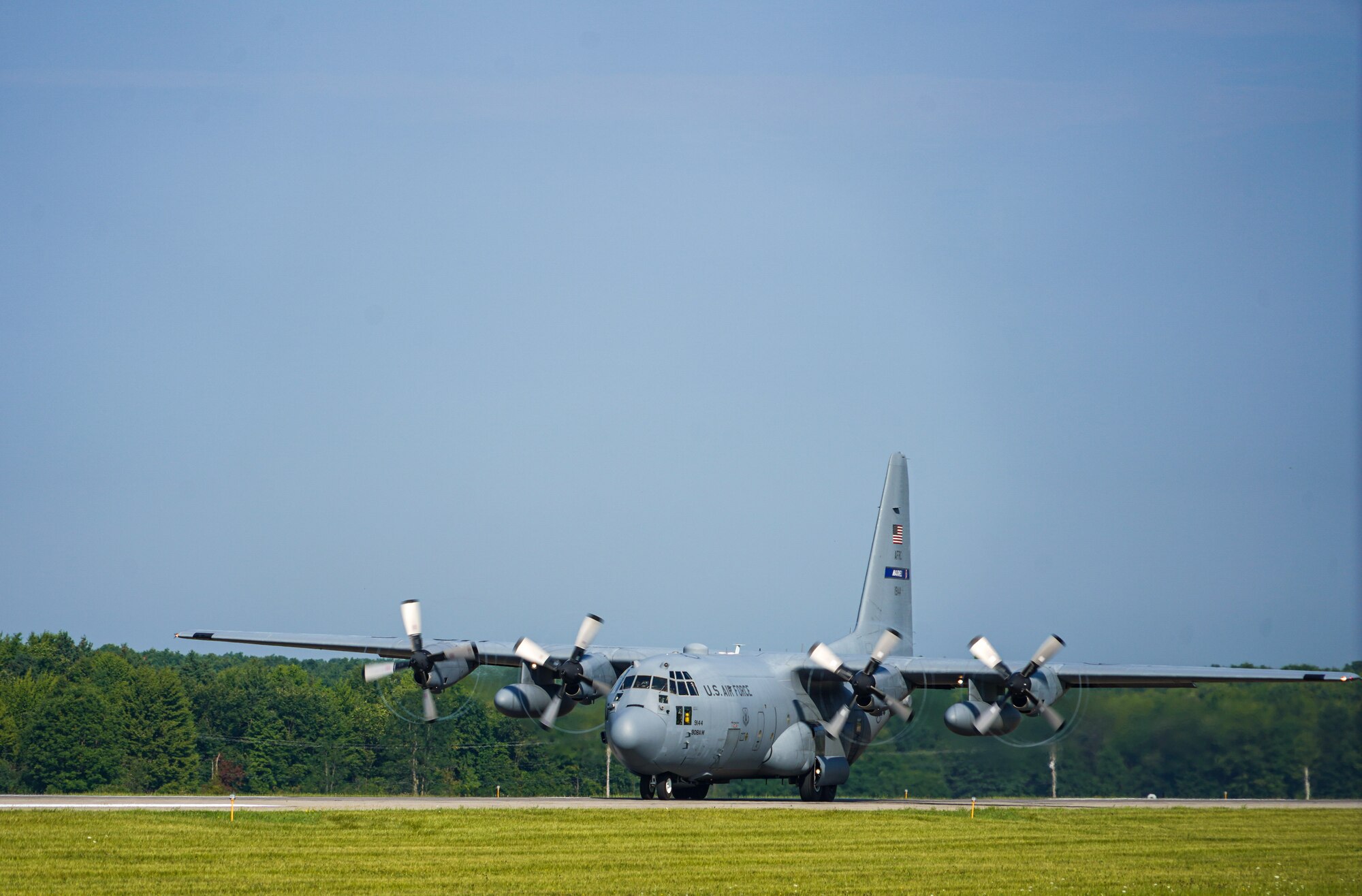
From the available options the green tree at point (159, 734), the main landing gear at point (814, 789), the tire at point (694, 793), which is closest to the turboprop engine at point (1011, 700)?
the main landing gear at point (814, 789)

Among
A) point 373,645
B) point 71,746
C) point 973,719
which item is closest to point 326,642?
point 373,645

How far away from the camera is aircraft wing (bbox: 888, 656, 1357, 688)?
35.6 metres

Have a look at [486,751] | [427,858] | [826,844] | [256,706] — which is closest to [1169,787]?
[826,844]

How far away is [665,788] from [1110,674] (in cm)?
1146

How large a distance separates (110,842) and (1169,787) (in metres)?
27.7

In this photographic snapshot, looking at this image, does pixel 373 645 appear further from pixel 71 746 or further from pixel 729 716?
pixel 71 746

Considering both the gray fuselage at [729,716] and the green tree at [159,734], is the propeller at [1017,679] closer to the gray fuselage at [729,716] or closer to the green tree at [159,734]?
the gray fuselage at [729,716]

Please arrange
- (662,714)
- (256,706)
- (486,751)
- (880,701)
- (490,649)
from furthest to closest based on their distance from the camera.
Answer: (256,706), (486,751), (490,649), (880,701), (662,714)

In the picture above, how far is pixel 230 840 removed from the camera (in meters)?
24.9

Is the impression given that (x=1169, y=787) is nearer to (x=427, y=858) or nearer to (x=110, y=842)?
(x=427, y=858)

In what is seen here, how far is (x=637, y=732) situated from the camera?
112 feet

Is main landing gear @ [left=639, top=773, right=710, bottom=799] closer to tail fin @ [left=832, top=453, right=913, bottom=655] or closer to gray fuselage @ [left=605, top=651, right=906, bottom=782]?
gray fuselage @ [left=605, top=651, right=906, bottom=782]

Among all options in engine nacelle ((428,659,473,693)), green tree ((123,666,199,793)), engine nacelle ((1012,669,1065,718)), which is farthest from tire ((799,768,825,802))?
green tree ((123,666,199,793))

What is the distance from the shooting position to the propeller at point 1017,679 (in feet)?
119
